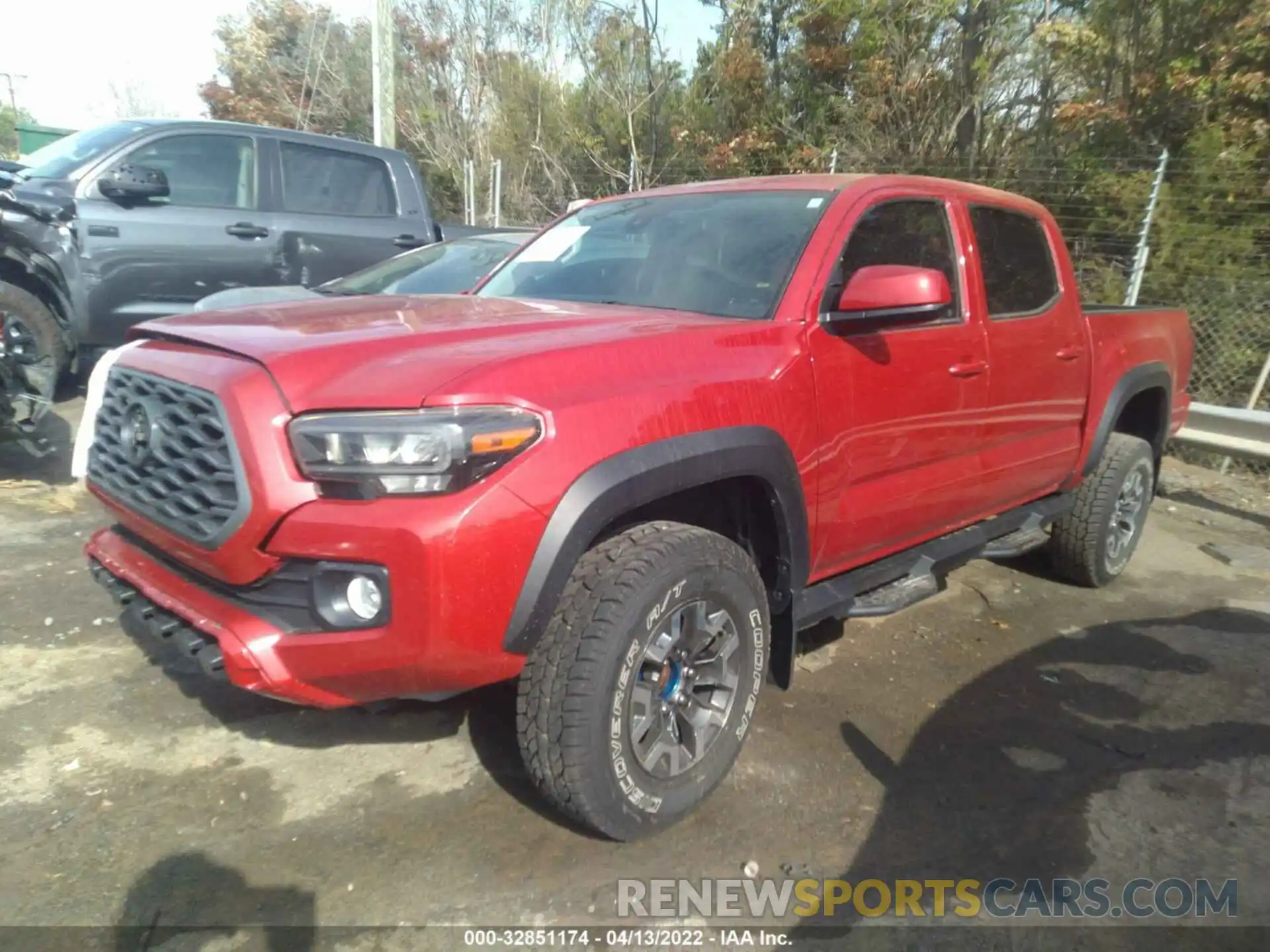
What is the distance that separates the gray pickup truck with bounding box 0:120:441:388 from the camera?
5.85 m

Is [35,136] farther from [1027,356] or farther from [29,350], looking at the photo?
[1027,356]

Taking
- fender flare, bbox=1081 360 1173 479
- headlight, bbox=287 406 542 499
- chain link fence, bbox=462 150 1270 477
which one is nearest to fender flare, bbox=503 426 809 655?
headlight, bbox=287 406 542 499

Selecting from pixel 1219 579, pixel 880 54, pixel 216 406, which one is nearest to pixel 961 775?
pixel 216 406

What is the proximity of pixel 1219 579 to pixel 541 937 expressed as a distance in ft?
14.7

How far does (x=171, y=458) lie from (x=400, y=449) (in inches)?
28.3

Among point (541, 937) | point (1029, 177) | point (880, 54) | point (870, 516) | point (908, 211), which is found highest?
point (880, 54)

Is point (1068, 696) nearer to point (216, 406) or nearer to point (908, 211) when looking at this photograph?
point (908, 211)

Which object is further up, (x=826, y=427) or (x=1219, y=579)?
(x=826, y=427)

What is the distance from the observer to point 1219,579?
505 centimetres

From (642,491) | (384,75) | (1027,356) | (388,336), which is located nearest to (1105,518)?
(1027,356)

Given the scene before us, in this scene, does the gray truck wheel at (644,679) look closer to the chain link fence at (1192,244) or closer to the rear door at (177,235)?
the rear door at (177,235)

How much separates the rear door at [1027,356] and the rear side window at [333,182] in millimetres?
5161

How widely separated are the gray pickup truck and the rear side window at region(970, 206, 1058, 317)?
194 inches

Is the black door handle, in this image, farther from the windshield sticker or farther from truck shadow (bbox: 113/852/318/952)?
truck shadow (bbox: 113/852/318/952)
